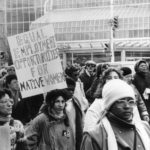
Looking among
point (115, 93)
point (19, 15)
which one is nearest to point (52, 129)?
point (115, 93)

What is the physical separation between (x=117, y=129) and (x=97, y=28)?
163 ft

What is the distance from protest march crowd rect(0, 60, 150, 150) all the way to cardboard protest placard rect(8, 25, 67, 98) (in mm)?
228

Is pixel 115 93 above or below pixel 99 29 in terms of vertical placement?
above

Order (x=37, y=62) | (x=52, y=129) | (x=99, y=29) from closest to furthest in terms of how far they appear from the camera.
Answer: (x=52, y=129), (x=37, y=62), (x=99, y=29)

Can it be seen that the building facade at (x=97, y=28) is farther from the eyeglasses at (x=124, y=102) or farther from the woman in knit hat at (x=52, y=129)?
the eyeglasses at (x=124, y=102)

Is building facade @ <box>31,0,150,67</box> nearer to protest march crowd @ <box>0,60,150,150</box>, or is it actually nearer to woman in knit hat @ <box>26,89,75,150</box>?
protest march crowd @ <box>0,60,150,150</box>

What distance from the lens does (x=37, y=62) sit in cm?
742

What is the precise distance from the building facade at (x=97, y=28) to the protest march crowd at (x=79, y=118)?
3936 centimetres

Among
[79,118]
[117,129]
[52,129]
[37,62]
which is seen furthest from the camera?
[37,62]

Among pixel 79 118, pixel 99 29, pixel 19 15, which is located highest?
pixel 79 118

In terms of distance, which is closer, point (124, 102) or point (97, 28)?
point (124, 102)

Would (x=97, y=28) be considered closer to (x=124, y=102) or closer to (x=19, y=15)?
(x=19, y=15)

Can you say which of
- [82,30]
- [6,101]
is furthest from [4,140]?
[82,30]

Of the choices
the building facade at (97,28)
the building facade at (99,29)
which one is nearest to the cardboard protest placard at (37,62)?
the building facade at (97,28)
